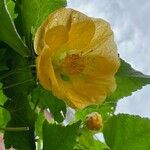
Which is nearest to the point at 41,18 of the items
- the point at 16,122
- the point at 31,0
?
the point at 31,0

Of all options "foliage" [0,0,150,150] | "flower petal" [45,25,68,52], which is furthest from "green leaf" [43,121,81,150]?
"flower petal" [45,25,68,52]

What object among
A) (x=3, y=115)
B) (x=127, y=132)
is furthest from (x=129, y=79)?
(x=3, y=115)

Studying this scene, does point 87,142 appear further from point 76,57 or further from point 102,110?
point 76,57

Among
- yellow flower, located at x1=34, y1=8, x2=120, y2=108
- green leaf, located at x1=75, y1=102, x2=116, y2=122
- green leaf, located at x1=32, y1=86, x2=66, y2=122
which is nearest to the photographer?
yellow flower, located at x1=34, y1=8, x2=120, y2=108

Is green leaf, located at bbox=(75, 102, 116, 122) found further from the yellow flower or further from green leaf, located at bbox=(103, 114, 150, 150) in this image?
the yellow flower

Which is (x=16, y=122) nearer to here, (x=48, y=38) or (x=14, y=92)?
(x=14, y=92)
